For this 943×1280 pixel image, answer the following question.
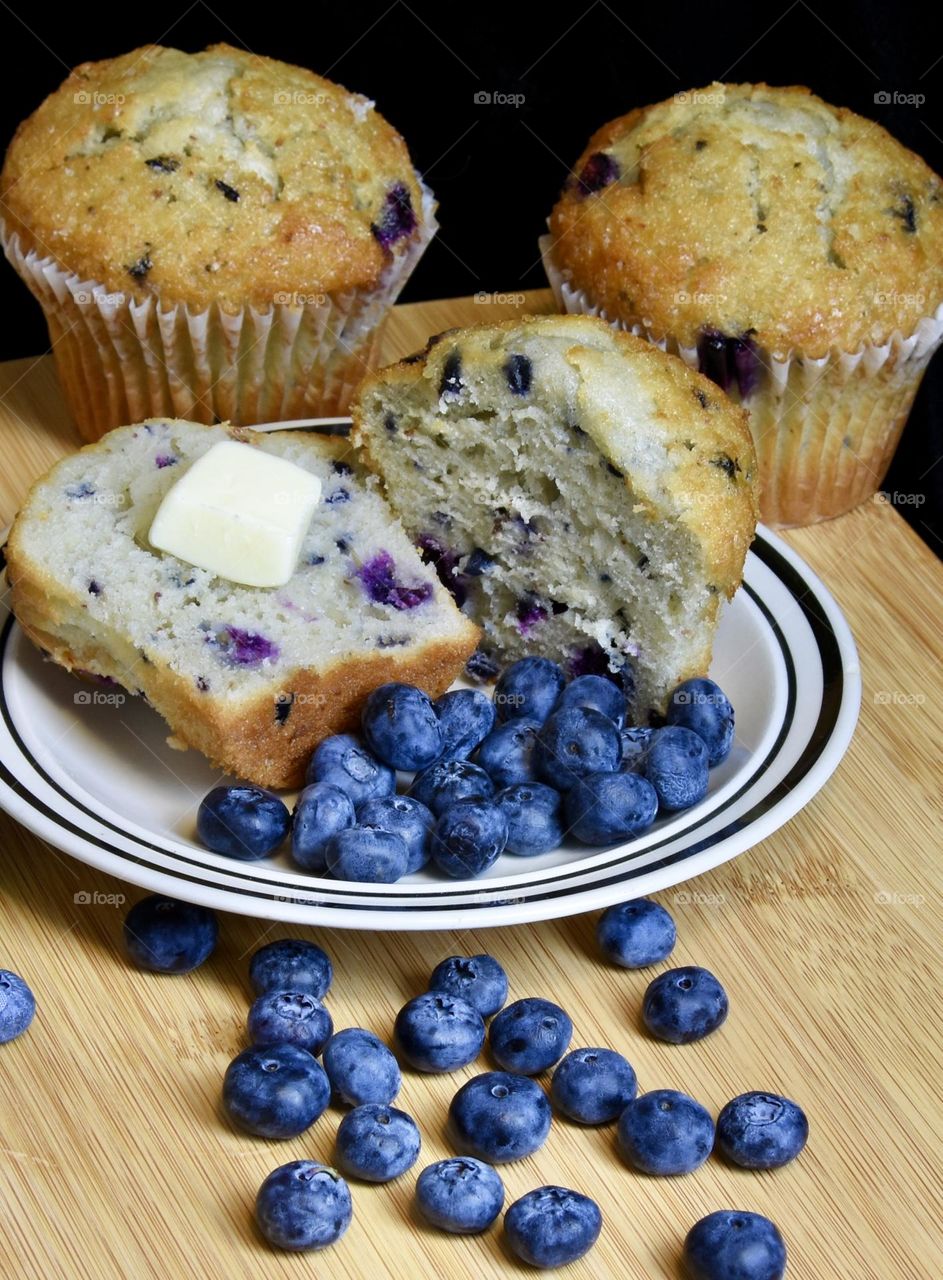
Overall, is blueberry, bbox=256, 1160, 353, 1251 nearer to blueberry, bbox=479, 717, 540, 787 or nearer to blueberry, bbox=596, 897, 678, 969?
blueberry, bbox=596, 897, 678, 969

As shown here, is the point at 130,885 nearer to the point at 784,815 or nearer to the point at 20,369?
the point at 784,815

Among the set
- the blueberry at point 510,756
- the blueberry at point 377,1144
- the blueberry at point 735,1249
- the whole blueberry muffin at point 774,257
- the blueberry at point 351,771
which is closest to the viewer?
the blueberry at point 735,1249

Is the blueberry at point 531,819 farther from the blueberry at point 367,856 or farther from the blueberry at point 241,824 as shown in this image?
the blueberry at point 241,824

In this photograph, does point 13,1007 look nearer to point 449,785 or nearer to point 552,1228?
point 449,785

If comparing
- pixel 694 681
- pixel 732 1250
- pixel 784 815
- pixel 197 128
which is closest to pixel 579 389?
pixel 694 681

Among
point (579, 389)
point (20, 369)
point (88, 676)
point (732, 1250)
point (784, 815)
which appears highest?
point (579, 389)

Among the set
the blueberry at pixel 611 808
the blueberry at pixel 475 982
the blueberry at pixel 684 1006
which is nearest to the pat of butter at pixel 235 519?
the blueberry at pixel 611 808

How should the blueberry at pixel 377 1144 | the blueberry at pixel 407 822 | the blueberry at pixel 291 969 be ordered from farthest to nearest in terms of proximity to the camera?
1. the blueberry at pixel 407 822
2. the blueberry at pixel 291 969
3. the blueberry at pixel 377 1144
